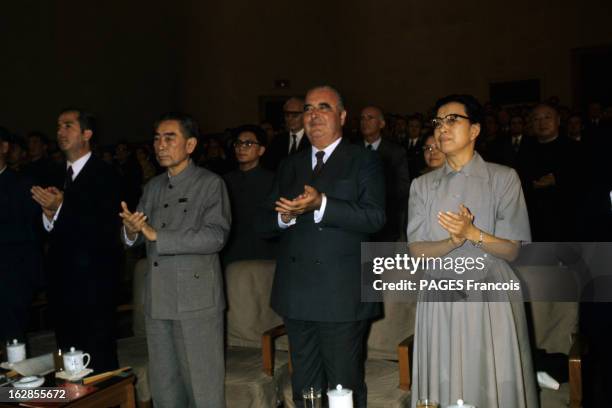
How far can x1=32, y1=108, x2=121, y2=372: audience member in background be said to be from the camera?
131 inches

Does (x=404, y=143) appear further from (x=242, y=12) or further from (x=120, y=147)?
(x=242, y=12)

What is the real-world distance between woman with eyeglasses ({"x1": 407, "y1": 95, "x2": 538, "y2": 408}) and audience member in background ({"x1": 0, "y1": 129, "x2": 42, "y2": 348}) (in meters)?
2.09

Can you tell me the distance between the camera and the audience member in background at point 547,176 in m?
4.80

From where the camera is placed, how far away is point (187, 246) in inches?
115

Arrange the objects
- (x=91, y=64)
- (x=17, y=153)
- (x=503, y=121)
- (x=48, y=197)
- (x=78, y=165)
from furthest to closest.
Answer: (x=91, y=64), (x=503, y=121), (x=17, y=153), (x=78, y=165), (x=48, y=197)

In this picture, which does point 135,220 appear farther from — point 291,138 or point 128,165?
point 128,165

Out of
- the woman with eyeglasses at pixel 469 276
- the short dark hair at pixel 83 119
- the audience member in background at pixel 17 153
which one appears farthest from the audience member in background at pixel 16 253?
the audience member in background at pixel 17 153

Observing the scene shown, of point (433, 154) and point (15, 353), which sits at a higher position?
point (433, 154)

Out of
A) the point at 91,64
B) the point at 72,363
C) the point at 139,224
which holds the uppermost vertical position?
the point at 91,64

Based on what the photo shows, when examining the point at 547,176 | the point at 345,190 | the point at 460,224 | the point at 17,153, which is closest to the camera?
the point at 460,224

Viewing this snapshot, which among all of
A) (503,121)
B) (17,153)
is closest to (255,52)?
(503,121)

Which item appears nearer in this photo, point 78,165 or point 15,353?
point 15,353

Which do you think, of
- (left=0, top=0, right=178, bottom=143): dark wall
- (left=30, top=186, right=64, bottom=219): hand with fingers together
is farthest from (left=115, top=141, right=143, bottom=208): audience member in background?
(left=30, top=186, right=64, bottom=219): hand with fingers together

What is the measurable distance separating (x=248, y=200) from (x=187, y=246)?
115 centimetres
